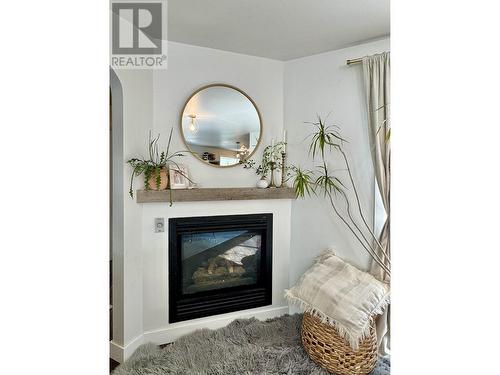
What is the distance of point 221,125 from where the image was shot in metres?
3.34

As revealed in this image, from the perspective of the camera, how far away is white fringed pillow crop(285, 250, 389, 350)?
229 cm

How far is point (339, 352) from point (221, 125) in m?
2.13

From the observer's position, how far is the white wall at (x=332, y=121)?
301cm

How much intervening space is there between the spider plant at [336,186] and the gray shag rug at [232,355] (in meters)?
0.93

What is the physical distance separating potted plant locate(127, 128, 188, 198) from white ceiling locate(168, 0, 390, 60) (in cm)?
92

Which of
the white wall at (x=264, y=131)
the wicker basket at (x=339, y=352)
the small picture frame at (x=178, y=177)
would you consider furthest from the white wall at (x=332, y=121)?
the small picture frame at (x=178, y=177)

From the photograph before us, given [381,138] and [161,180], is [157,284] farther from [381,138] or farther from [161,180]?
[381,138]

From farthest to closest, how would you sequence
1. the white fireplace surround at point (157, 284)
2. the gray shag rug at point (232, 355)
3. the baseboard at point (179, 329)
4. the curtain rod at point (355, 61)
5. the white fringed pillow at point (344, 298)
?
1. the curtain rod at point (355, 61)
2. the white fireplace surround at point (157, 284)
3. the baseboard at point (179, 329)
4. the gray shag rug at point (232, 355)
5. the white fringed pillow at point (344, 298)

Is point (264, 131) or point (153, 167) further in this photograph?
point (264, 131)

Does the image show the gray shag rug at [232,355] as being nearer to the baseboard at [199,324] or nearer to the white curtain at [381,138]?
the baseboard at [199,324]

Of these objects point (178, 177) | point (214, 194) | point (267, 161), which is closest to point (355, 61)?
point (267, 161)
